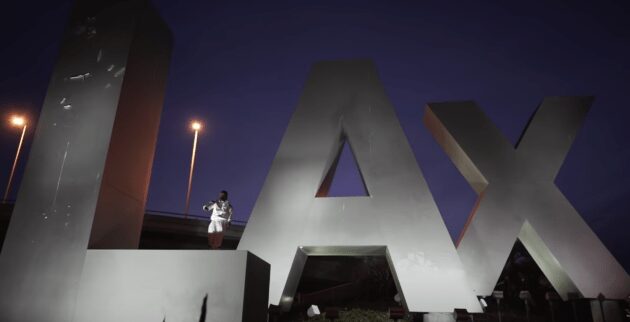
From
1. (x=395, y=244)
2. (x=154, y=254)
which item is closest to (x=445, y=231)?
(x=395, y=244)

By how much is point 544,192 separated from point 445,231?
3264 mm

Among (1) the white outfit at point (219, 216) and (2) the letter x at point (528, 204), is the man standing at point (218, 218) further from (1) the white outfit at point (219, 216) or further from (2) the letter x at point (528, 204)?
(2) the letter x at point (528, 204)

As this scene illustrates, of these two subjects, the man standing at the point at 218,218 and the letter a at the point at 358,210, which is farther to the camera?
the letter a at the point at 358,210

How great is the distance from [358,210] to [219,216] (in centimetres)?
324

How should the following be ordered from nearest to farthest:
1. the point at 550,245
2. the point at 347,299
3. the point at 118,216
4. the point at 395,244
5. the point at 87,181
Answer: the point at 87,181 → the point at 118,216 → the point at 395,244 → the point at 550,245 → the point at 347,299

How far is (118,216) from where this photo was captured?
6.81m

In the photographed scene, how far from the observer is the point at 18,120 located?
68.8ft

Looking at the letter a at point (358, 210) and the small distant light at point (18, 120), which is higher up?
the small distant light at point (18, 120)

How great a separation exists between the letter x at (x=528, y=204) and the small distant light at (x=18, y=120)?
68.3ft

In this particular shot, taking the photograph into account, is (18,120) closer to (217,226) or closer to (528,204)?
(217,226)

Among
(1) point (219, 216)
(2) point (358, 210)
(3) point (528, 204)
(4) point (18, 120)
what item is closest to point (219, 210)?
(1) point (219, 216)

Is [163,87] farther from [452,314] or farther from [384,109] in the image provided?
[452,314]

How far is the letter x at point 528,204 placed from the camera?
9.84m

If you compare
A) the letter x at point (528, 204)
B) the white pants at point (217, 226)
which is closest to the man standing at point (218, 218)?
the white pants at point (217, 226)
